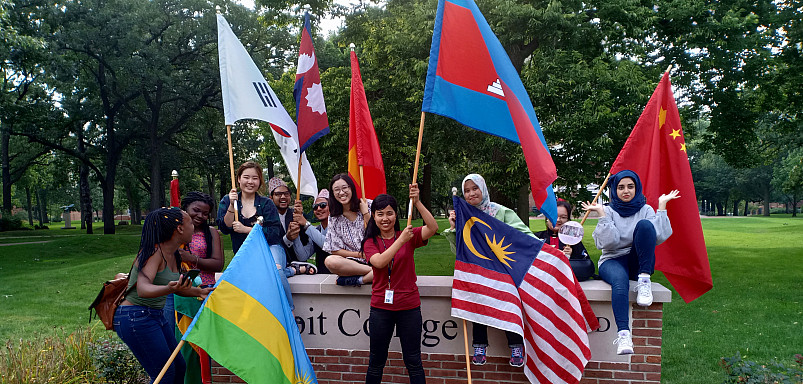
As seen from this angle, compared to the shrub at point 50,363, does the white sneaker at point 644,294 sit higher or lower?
higher

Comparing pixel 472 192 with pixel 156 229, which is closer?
pixel 156 229

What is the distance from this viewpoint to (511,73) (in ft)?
17.0

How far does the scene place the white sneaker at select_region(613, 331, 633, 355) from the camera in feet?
15.6

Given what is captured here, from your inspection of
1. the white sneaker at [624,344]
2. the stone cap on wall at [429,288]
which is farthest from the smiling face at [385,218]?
the white sneaker at [624,344]

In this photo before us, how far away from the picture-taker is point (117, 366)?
575 centimetres

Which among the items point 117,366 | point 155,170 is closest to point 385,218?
point 117,366

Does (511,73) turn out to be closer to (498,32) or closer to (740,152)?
(498,32)

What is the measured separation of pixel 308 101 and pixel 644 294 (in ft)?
14.1

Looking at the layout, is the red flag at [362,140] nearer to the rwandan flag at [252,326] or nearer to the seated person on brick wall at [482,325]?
the seated person on brick wall at [482,325]

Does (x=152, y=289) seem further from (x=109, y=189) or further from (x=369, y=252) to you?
(x=109, y=189)

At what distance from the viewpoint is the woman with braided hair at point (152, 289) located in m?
4.05

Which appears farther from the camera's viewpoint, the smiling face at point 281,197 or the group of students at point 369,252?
the smiling face at point 281,197

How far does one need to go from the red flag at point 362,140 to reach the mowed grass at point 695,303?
4.38 meters

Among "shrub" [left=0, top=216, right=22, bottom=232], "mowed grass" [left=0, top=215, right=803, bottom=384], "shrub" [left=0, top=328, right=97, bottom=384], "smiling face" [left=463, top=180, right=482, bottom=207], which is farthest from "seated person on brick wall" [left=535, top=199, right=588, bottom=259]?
"shrub" [left=0, top=216, right=22, bottom=232]
